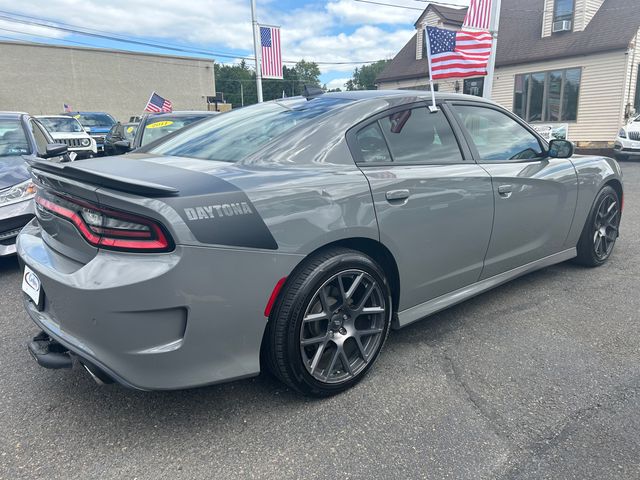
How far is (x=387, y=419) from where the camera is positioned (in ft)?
7.45

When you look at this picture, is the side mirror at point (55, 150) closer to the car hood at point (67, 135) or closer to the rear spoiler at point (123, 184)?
the rear spoiler at point (123, 184)

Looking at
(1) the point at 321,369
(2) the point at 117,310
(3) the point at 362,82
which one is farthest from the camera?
(3) the point at 362,82

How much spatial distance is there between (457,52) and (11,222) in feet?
17.5

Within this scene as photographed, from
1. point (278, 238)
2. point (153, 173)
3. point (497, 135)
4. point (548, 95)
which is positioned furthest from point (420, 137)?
point (548, 95)

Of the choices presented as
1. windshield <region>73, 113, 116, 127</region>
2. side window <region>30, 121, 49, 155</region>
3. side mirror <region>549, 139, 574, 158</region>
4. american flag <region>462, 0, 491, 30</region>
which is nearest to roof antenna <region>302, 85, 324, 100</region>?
side mirror <region>549, 139, 574, 158</region>

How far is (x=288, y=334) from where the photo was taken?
2182 millimetres

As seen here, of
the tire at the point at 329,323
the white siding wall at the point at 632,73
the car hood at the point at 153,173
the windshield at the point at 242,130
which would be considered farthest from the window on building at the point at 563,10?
the car hood at the point at 153,173

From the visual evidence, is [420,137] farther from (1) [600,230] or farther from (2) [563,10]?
(2) [563,10]

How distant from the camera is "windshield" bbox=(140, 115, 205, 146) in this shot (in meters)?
7.66

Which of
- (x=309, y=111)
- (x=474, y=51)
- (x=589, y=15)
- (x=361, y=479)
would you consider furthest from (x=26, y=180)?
(x=589, y=15)

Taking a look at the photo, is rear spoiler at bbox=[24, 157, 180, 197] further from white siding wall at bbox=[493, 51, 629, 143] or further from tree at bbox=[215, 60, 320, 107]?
tree at bbox=[215, 60, 320, 107]

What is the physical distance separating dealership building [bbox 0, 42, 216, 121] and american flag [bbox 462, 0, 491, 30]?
3166 centimetres

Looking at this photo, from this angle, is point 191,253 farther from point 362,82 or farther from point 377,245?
point 362,82

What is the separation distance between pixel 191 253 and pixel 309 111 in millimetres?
1284
